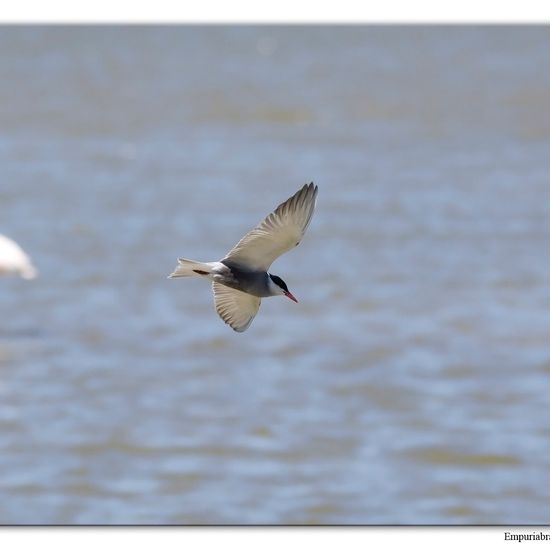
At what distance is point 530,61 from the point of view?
105 feet

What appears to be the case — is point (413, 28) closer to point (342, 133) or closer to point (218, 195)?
point (342, 133)

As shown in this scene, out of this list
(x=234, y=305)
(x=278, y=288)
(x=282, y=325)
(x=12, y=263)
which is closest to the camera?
(x=278, y=288)

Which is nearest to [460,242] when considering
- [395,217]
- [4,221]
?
[395,217]

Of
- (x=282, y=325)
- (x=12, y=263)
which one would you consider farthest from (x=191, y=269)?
(x=282, y=325)

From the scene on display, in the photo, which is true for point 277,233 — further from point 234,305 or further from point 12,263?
point 12,263

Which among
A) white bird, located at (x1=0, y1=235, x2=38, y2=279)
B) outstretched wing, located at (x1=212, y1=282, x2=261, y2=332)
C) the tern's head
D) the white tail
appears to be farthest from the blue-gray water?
the white tail

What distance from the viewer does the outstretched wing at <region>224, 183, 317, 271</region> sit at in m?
3.00

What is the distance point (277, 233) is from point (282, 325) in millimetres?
11068

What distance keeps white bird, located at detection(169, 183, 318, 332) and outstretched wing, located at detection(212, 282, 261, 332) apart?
0.35ft

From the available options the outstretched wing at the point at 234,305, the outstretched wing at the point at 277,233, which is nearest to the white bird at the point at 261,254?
the outstretched wing at the point at 277,233

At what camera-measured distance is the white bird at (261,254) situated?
300 centimetres

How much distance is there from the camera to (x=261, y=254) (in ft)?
10.2

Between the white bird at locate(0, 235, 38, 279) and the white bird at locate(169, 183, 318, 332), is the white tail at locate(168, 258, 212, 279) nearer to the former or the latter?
the white bird at locate(169, 183, 318, 332)

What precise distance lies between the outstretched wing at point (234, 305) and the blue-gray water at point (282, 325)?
712 centimetres
